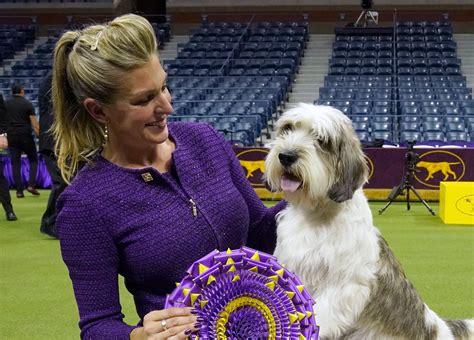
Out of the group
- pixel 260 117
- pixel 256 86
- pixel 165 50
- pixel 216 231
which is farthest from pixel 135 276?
pixel 165 50

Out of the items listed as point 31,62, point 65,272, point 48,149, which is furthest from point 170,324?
point 31,62

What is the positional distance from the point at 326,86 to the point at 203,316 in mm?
15130

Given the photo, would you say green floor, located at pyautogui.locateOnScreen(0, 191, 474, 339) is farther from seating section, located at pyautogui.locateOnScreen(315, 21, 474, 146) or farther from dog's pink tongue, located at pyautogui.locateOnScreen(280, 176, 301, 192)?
seating section, located at pyautogui.locateOnScreen(315, 21, 474, 146)

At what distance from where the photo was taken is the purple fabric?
1929 millimetres

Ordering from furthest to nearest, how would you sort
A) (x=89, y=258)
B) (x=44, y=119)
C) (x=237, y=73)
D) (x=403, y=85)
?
(x=237, y=73), (x=403, y=85), (x=44, y=119), (x=89, y=258)

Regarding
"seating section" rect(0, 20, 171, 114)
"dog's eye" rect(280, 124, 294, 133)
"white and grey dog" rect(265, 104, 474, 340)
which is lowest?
"seating section" rect(0, 20, 171, 114)

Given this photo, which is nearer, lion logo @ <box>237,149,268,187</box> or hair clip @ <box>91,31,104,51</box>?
hair clip @ <box>91,31,104,51</box>

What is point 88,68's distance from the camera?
1837 millimetres

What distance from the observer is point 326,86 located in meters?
16.5

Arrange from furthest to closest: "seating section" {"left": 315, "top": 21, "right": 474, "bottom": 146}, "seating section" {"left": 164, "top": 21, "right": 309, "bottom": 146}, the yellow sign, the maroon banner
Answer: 1. "seating section" {"left": 164, "top": 21, "right": 309, "bottom": 146}
2. "seating section" {"left": 315, "top": 21, "right": 474, "bottom": 146}
3. the maroon banner
4. the yellow sign

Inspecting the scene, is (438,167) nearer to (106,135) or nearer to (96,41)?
(106,135)

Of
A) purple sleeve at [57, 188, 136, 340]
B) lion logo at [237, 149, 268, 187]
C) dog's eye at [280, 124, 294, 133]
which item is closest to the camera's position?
purple sleeve at [57, 188, 136, 340]

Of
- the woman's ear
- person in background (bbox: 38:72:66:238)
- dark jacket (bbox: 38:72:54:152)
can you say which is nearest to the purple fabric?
the woman's ear

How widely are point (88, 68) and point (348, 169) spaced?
1049 mm
